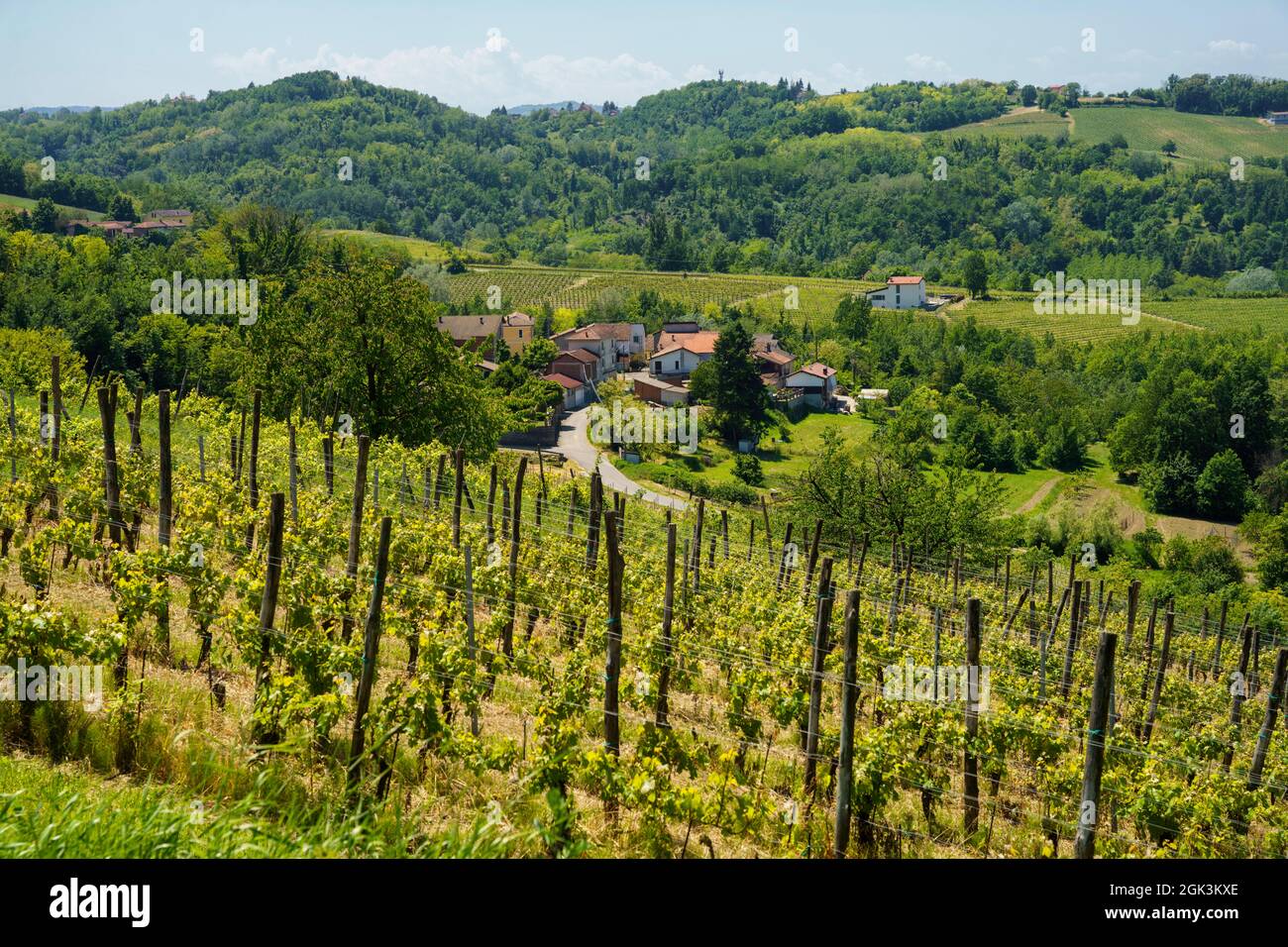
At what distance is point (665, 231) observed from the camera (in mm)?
128875

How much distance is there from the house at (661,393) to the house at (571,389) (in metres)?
3.88

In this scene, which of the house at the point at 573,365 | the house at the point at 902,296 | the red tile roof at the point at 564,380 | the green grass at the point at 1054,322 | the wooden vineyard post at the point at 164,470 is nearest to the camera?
the wooden vineyard post at the point at 164,470

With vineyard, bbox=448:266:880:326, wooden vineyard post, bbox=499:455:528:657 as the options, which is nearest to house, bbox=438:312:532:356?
vineyard, bbox=448:266:880:326

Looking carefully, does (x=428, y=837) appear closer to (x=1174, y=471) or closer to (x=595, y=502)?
(x=595, y=502)

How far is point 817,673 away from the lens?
8.25 m

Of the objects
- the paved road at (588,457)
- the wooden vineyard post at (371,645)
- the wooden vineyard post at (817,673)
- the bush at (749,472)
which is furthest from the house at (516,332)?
the wooden vineyard post at (371,645)

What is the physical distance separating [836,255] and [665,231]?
37.7m

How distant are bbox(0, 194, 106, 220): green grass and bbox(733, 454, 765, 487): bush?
76.6m

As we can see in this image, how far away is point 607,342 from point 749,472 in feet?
87.5

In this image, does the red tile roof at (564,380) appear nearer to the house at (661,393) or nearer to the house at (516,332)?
the house at (661,393)

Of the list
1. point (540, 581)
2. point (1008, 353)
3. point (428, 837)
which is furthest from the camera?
point (1008, 353)

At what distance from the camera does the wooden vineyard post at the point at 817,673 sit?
8.02 metres

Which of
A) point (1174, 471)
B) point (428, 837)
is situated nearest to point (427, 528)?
point (428, 837)

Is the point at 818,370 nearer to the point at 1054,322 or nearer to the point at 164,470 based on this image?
the point at 1054,322
